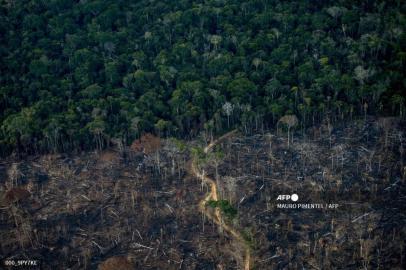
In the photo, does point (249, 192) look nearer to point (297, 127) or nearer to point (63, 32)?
point (297, 127)

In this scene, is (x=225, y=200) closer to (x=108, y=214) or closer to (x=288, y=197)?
(x=288, y=197)

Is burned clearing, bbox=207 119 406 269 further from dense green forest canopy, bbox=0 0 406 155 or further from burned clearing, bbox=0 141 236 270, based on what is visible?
dense green forest canopy, bbox=0 0 406 155

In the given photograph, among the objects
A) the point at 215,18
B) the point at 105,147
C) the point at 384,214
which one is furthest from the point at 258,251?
the point at 215,18

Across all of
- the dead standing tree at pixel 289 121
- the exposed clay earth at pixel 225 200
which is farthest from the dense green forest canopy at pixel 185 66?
the exposed clay earth at pixel 225 200

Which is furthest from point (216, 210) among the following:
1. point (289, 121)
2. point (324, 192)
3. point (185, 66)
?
point (185, 66)

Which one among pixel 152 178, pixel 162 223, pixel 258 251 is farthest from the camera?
pixel 152 178

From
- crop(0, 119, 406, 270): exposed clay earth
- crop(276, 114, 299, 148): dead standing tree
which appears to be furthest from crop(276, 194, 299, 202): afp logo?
crop(276, 114, 299, 148): dead standing tree
